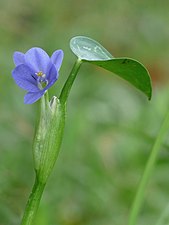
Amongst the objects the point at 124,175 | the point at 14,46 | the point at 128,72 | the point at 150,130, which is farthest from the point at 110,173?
the point at 128,72

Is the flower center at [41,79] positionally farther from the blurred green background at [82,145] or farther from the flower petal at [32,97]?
the blurred green background at [82,145]

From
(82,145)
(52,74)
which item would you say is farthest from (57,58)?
(82,145)

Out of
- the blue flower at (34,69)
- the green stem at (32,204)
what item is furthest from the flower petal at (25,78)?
the green stem at (32,204)

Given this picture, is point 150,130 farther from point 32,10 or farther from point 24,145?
point 32,10

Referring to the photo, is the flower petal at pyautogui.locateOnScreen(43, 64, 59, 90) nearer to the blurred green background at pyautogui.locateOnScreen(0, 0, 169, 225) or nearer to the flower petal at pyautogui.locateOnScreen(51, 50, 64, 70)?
the flower petal at pyautogui.locateOnScreen(51, 50, 64, 70)

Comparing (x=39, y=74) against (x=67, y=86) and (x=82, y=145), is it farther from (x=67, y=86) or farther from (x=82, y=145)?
(x=82, y=145)

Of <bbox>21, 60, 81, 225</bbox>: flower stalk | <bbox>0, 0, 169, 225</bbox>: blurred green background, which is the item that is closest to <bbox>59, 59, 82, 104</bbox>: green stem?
<bbox>21, 60, 81, 225</bbox>: flower stalk

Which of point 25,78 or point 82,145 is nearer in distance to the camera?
point 25,78
